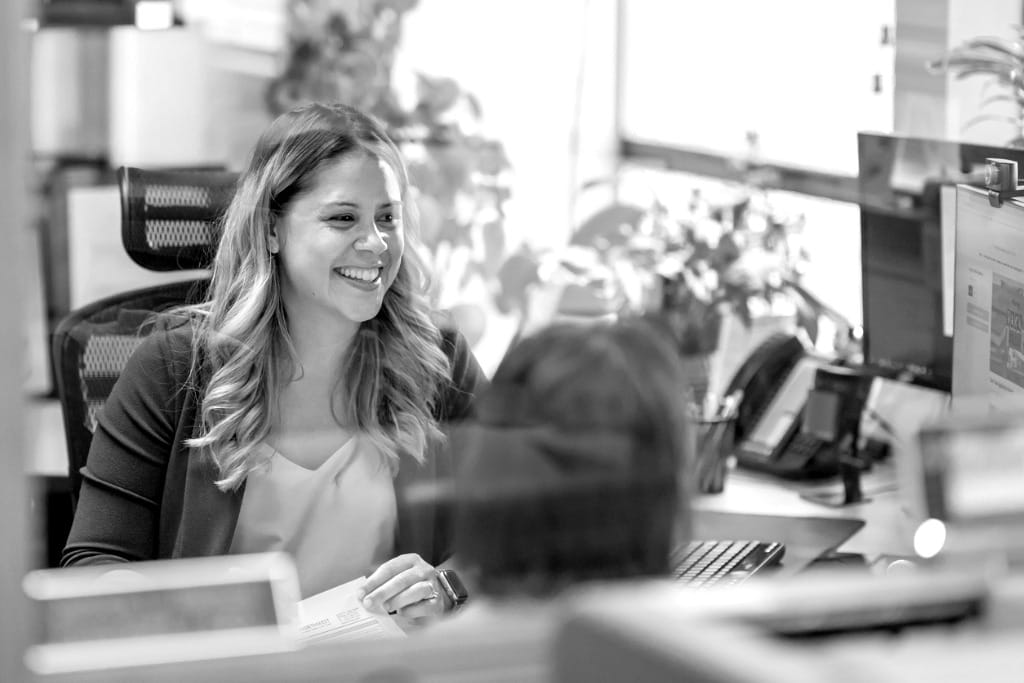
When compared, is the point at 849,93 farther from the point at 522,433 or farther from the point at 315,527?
the point at 522,433

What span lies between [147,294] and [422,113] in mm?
2014

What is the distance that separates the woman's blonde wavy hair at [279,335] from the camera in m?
1.79

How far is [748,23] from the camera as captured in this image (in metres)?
4.38

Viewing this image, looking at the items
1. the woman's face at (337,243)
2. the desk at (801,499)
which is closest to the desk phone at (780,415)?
the desk at (801,499)

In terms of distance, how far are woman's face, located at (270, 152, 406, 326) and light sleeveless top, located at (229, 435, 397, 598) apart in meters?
0.21

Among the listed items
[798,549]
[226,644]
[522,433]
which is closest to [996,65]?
[798,549]

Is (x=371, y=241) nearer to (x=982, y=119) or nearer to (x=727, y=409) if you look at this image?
(x=727, y=409)

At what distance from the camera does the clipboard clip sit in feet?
5.74

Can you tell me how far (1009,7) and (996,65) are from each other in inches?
21.0

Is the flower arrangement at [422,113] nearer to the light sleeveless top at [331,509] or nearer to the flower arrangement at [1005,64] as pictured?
the flower arrangement at [1005,64]

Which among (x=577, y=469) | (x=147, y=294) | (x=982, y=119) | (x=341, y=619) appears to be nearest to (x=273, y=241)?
(x=147, y=294)

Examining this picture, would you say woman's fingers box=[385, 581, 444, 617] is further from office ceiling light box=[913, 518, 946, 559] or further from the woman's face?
office ceiling light box=[913, 518, 946, 559]

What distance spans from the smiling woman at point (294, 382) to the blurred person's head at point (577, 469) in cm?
91

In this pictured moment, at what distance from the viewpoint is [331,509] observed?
1.70 metres
